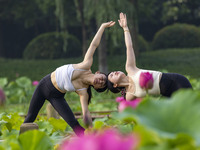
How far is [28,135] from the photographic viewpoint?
1407 mm

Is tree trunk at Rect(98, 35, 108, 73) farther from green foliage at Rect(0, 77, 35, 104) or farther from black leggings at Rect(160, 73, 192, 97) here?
black leggings at Rect(160, 73, 192, 97)

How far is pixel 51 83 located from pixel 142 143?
2.55 metres

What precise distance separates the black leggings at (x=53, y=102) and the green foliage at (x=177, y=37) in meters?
15.3

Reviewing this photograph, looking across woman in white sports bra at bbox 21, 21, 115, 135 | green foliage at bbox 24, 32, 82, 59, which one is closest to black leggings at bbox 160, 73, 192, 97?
woman in white sports bra at bbox 21, 21, 115, 135

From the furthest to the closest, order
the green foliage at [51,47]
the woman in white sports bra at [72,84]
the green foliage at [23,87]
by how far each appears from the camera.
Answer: the green foliage at [51,47] < the green foliage at [23,87] < the woman in white sports bra at [72,84]

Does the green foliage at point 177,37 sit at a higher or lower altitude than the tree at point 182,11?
lower

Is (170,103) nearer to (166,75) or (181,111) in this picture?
(181,111)

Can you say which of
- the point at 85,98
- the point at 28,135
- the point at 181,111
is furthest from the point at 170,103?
the point at 85,98

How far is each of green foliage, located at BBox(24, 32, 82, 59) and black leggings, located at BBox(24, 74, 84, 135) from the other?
44.8 feet

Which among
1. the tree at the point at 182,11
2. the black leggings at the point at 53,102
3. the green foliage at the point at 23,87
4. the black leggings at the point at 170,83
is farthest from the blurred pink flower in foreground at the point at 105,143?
the tree at the point at 182,11

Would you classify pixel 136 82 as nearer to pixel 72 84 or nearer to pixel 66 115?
pixel 72 84

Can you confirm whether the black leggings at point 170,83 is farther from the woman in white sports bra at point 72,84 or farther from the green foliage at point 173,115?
the green foliage at point 173,115

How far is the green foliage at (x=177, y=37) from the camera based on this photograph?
18.2m

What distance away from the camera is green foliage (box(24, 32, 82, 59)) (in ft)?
56.6
